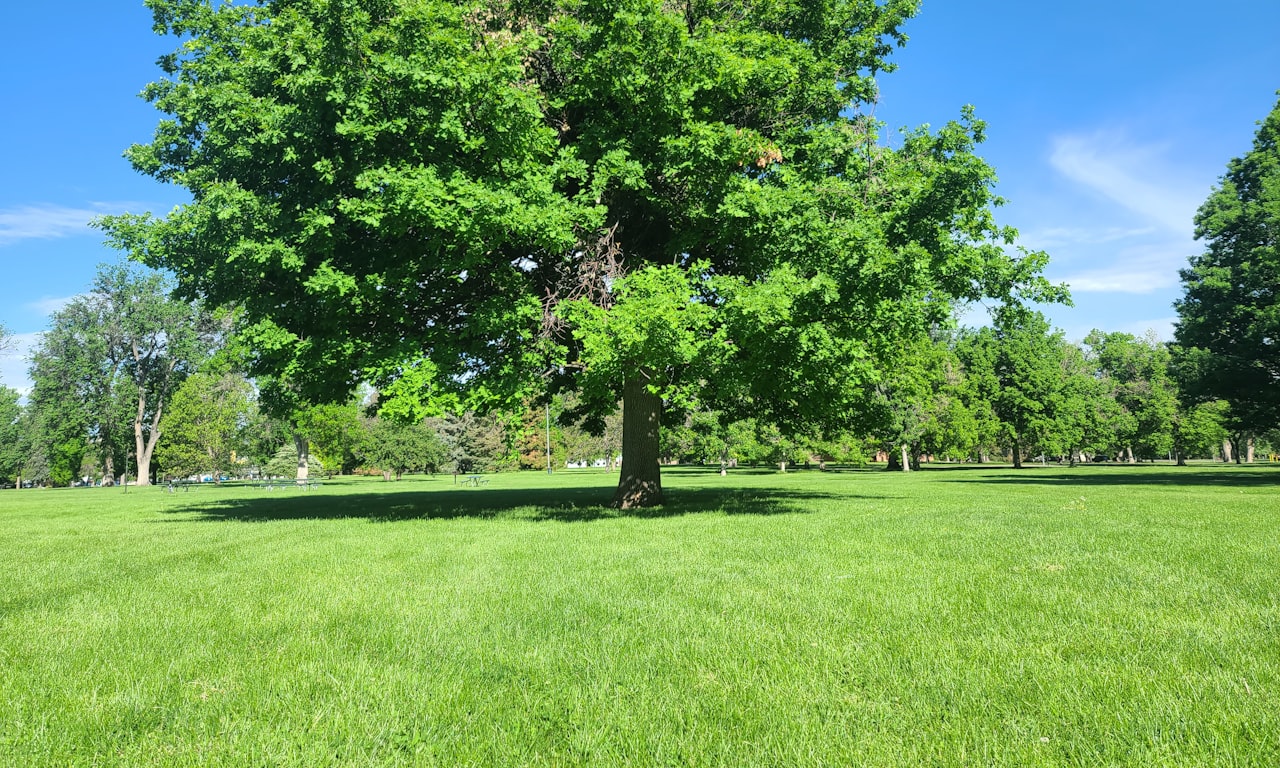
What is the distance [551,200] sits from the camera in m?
12.8

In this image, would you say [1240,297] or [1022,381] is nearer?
[1240,297]

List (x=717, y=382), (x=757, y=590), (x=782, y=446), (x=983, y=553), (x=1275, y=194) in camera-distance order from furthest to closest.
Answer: (x=782, y=446)
(x=1275, y=194)
(x=717, y=382)
(x=983, y=553)
(x=757, y=590)

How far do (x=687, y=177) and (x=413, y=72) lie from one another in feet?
18.6

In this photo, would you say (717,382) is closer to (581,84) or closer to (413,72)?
(581,84)

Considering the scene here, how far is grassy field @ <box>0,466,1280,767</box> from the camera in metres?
3.36

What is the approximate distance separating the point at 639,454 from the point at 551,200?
774 cm

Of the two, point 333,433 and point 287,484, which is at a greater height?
point 333,433

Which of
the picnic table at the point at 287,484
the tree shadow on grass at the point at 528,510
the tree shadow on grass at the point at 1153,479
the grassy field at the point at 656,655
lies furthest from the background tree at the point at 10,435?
the tree shadow on grass at the point at 1153,479

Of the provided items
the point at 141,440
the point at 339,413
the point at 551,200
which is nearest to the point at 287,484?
the point at 339,413

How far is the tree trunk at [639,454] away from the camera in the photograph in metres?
17.8

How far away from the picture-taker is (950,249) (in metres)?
15.1

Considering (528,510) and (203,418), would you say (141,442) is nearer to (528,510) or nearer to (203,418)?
(203,418)

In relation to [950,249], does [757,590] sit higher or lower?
lower

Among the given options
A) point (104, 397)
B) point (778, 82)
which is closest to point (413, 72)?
point (778, 82)
